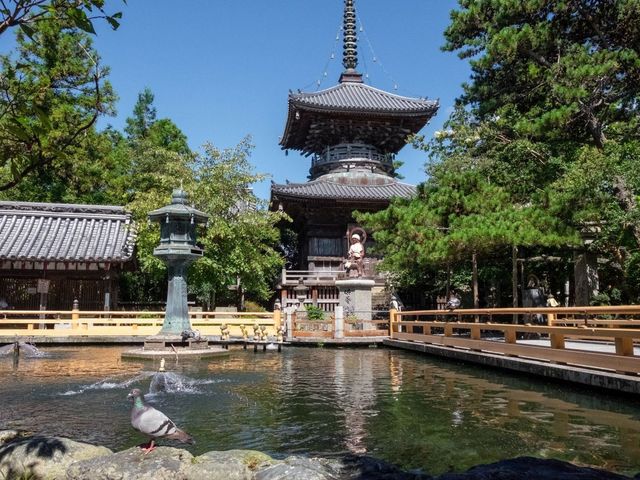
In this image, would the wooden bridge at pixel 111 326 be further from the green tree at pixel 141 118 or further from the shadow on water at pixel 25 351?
the green tree at pixel 141 118

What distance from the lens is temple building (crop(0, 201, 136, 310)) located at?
77.0 feet

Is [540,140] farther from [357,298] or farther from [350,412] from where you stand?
[350,412]

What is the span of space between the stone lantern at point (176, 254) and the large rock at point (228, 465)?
1187cm

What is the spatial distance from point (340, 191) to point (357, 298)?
9.99 m

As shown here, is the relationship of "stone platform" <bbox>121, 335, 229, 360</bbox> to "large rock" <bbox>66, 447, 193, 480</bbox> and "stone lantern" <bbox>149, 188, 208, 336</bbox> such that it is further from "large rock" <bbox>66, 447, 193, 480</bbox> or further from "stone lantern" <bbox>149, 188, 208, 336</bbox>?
"large rock" <bbox>66, 447, 193, 480</bbox>

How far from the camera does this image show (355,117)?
33906 millimetres

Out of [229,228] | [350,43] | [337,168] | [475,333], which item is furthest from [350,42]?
[475,333]

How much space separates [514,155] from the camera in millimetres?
19141

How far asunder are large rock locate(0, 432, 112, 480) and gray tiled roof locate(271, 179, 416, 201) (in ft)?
83.4

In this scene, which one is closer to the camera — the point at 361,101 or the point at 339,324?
the point at 339,324

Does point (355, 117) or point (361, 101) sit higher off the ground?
point (361, 101)

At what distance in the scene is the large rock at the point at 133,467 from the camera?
469 cm

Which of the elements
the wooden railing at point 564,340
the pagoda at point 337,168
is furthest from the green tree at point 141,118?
the wooden railing at point 564,340

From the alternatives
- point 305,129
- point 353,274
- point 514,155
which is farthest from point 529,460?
point 305,129
